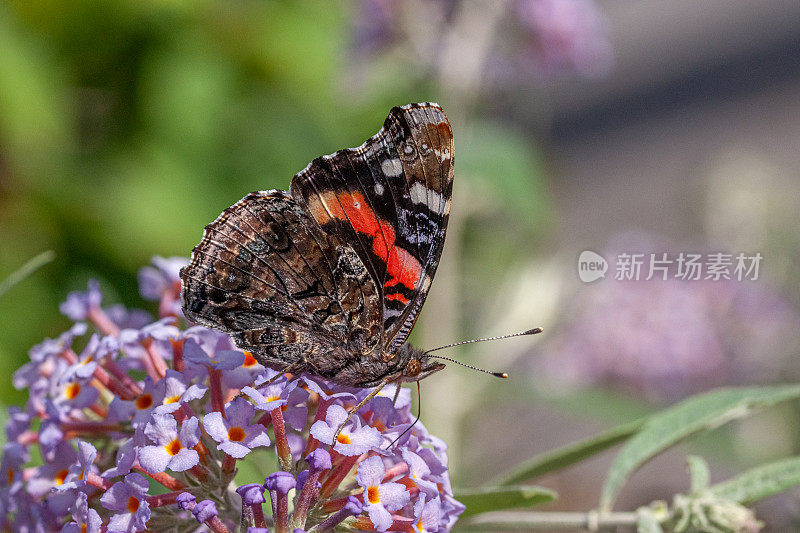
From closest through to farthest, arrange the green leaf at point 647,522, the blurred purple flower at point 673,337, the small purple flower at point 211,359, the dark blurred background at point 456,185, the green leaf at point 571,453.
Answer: the small purple flower at point 211,359, the green leaf at point 647,522, the green leaf at point 571,453, the dark blurred background at point 456,185, the blurred purple flower at point 673,337

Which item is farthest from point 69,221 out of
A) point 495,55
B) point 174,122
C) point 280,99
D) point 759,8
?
point 759,8

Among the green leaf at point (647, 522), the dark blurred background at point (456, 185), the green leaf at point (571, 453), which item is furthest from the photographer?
the dark blurred background at point (456, 185)

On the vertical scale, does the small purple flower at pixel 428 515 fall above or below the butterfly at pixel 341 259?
below

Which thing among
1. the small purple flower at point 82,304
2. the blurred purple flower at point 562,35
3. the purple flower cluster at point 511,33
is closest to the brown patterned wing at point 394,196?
the small purple flower at point 82,304

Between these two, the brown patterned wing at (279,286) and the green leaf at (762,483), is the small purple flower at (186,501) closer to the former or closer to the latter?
the brown patterned wing at (279,286)

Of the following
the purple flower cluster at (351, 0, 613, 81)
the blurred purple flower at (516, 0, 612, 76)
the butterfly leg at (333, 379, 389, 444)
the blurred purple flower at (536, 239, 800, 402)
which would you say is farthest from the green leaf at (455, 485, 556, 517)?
the blurred purple flower at (516, 0, 612, 76)

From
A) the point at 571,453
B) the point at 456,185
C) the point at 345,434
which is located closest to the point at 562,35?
the point at 456,185

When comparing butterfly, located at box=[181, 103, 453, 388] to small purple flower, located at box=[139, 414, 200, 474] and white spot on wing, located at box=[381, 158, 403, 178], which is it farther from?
small purple flower, located at box=[139, 414, 200, 474]

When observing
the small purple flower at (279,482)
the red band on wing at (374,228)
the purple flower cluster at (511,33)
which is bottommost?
the small purple flower at (279,482)
